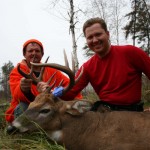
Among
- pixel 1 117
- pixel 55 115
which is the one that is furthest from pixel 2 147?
pixel 1 117

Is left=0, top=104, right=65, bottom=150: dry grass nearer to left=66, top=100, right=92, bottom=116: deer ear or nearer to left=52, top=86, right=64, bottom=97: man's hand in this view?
left=66, top=100, right=92, bottom=116: deer ear

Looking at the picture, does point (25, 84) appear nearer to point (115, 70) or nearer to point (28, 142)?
point (28, 142)

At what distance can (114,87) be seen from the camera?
5.66 m

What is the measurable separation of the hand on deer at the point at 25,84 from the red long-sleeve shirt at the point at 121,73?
0.69m

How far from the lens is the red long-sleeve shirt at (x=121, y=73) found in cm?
562

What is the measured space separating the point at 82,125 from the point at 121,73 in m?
1.18

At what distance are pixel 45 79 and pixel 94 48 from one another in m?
1.25

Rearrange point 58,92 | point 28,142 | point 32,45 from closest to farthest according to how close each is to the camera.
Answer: point 28,142 → point 58,92 → point 32,45

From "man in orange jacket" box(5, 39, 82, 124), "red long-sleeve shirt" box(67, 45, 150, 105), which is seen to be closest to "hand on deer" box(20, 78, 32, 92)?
"man in orange jacket" box(5, 39, 82, 124)

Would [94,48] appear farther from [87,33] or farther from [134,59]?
[134,59]

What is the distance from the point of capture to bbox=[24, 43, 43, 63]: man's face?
6.85 m

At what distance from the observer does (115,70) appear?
5699 millimetres

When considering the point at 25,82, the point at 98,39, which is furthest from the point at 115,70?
the point at 25,82

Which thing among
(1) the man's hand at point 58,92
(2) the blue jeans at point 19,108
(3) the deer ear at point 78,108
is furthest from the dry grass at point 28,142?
(2) the blue jeans at point 19,108
